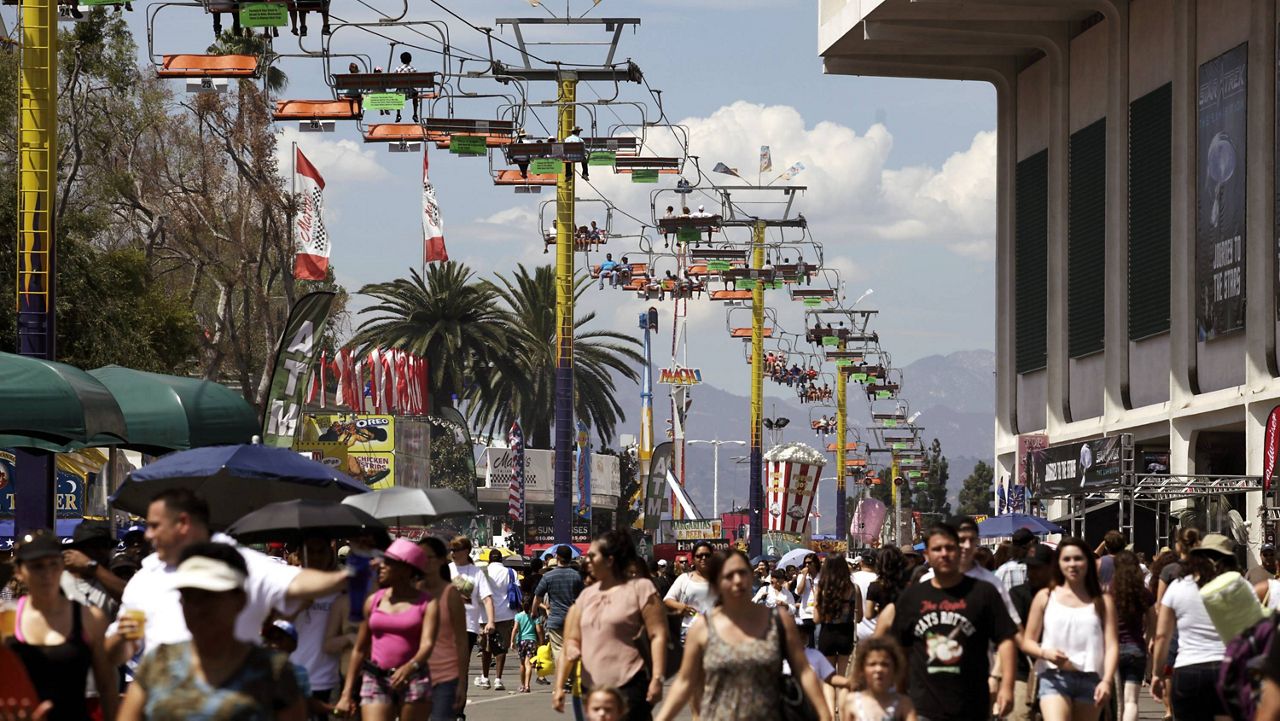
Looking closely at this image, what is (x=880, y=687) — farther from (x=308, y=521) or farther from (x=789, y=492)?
(x=789, y=492)

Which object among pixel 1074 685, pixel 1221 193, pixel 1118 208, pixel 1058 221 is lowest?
pixel 1074 685

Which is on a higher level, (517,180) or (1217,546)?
(517,180)

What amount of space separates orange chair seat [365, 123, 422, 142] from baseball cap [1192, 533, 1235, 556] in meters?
23.9

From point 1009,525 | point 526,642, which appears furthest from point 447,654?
point 1009,525

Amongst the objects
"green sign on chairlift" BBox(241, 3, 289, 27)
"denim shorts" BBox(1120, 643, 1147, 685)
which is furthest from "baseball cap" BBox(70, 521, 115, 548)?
"green sign on chairlift" BBox(241, 3, 289, 27)

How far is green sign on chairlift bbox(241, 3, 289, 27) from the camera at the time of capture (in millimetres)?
24828

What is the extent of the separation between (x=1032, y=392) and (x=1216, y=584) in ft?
152

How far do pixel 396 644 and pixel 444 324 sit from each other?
62892 mm

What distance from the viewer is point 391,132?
1383 inches

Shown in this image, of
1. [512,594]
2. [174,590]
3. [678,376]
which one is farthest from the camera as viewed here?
[678,376]

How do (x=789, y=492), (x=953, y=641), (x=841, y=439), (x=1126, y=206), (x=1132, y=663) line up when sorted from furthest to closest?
(x=841, y=439) < (x=789, y=492) < (x=1126, y=206) < (x=1132, y=663) < (x=953, y=641)

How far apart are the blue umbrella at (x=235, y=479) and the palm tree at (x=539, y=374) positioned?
5410 cm

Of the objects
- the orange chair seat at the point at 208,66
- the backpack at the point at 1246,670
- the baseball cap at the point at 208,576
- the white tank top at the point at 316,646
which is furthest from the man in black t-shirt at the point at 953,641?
the orange chair seat at the point at 208,66

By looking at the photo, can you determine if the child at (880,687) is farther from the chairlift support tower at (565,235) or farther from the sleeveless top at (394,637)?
the chairlift support tower at (565,235)
